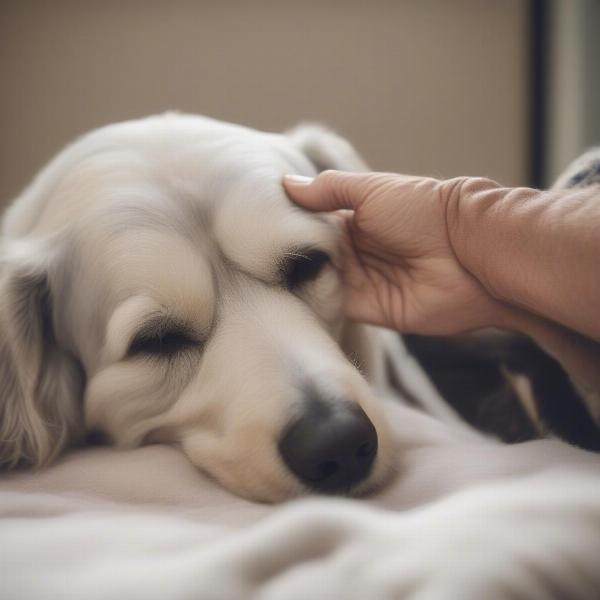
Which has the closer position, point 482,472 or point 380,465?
point 482,472

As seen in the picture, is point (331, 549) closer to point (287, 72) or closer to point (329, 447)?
point (329, 447)

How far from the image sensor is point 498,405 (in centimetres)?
156

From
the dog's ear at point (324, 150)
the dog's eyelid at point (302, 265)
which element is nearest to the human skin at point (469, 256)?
the dog's eyelid at point (302, 265)

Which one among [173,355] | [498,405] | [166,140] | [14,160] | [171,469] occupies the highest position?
[166,140]

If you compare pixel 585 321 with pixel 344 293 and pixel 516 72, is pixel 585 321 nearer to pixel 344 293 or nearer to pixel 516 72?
pixel 344 293

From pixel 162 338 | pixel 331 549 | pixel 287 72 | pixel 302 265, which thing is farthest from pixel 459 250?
pixel 287 72

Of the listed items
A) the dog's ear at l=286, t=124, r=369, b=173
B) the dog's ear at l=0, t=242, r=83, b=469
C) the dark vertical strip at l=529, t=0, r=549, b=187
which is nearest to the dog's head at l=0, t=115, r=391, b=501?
the dog's ear at l=0, t=242, r=83, b=469

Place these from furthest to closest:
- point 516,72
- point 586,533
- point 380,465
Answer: point 516,72
point 380,465
point 586,533

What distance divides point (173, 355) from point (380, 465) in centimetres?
42

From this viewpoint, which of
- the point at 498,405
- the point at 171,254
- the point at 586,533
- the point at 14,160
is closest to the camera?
the point at 586,533

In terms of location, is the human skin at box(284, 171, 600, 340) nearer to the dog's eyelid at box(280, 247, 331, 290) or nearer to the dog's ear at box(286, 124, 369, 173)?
the dog's eyelid at box(280, 247, 331, 290)

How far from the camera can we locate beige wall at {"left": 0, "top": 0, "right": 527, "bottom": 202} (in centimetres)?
259

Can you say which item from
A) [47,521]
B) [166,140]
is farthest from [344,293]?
[47,521]

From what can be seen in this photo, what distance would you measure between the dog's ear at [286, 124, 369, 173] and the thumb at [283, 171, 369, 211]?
13.3 inches
